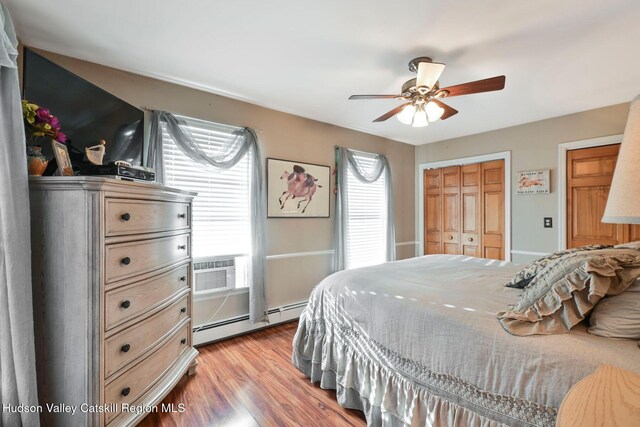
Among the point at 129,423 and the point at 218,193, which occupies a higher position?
the point at 218,193

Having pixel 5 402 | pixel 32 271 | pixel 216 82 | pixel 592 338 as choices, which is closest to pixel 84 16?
pixel 216 82

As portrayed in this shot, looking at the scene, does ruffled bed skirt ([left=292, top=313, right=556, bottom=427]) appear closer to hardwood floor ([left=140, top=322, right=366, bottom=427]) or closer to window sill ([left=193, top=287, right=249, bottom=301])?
hardwood floor ([left=140, top=322, right=366, bottom=427])

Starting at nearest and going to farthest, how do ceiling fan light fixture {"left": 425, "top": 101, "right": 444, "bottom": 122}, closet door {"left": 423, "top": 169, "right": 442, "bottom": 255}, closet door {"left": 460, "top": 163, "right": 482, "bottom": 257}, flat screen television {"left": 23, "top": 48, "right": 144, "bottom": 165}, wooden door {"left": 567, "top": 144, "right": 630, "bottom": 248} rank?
flat screen television {"left": 23, "top": 48, "right": 144, "bottom": 165} < ceiling fan light fixture {"left": 425, "top": 101, "right": 444, "bottom": 122} < wooden door {"left": 567, "top": 144, "right": 630, "bottom": 248} < closet door {"left": 460, "top": 163, "right": 482, "bottom": 257} < closet door {"left": 423, "top": 169, "right": 442, "bottom": 255}

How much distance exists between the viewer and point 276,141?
3225 mm

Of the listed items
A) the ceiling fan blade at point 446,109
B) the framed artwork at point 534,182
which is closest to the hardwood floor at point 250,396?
the ceiling fan blade at point 446,109

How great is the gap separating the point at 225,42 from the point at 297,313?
2819 millimetres

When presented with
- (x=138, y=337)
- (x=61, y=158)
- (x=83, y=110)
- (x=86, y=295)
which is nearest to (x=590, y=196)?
(x=138, y=337)

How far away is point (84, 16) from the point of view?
1709 mm

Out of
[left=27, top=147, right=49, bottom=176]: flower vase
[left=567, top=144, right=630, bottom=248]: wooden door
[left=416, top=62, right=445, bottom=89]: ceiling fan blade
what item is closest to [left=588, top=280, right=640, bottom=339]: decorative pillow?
[left=416, top=62, right=445, bottom=89]: ceiling fan blade

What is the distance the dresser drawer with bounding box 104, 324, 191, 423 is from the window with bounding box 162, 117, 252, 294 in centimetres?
77

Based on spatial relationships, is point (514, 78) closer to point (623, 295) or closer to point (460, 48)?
point (460, 48)

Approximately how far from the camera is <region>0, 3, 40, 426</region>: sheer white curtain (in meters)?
1.21

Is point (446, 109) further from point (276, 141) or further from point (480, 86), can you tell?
point (276, 141)

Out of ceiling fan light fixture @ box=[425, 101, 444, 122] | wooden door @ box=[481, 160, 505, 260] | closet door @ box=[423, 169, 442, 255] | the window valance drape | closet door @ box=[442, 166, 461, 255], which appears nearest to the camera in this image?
ceiling fan light fixture @ box=[425, 101, 444, 122]
